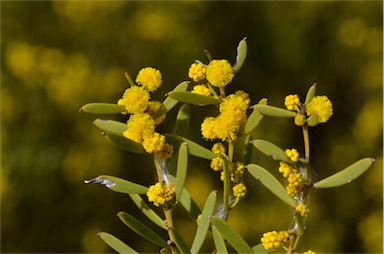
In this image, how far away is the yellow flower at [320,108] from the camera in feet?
2.14

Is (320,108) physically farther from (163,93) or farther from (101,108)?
(163,93)

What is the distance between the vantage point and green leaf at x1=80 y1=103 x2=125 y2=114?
647mm

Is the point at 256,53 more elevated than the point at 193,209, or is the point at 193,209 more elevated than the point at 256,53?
the point at 256,53

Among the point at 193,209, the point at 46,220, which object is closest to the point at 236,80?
the point at 46,220

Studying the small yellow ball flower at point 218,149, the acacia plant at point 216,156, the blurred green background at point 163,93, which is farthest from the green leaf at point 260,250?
the blurred green background at point 163,93

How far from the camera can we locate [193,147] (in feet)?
2.18

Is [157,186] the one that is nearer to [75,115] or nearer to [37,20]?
[75,115]

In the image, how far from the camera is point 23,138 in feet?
8.79

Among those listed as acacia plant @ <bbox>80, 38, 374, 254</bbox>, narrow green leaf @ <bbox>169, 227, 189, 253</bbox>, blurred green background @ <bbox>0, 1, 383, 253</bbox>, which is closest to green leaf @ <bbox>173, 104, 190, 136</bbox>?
acacia plant @ <bbox>80, 38, 374, 254</bbox>

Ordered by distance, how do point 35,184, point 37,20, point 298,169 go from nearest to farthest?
→ point 298,169 < point 35,184 < point 37,20

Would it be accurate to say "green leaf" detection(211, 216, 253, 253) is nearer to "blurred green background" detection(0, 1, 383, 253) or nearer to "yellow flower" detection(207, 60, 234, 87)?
"yellow flower" detection(207, 60, 234, 87)

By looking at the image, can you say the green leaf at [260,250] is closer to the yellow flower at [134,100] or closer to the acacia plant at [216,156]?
the acacia plant at [216,156]

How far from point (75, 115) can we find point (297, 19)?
1.08 m

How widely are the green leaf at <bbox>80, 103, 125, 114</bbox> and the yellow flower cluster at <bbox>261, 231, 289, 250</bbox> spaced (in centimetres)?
19
